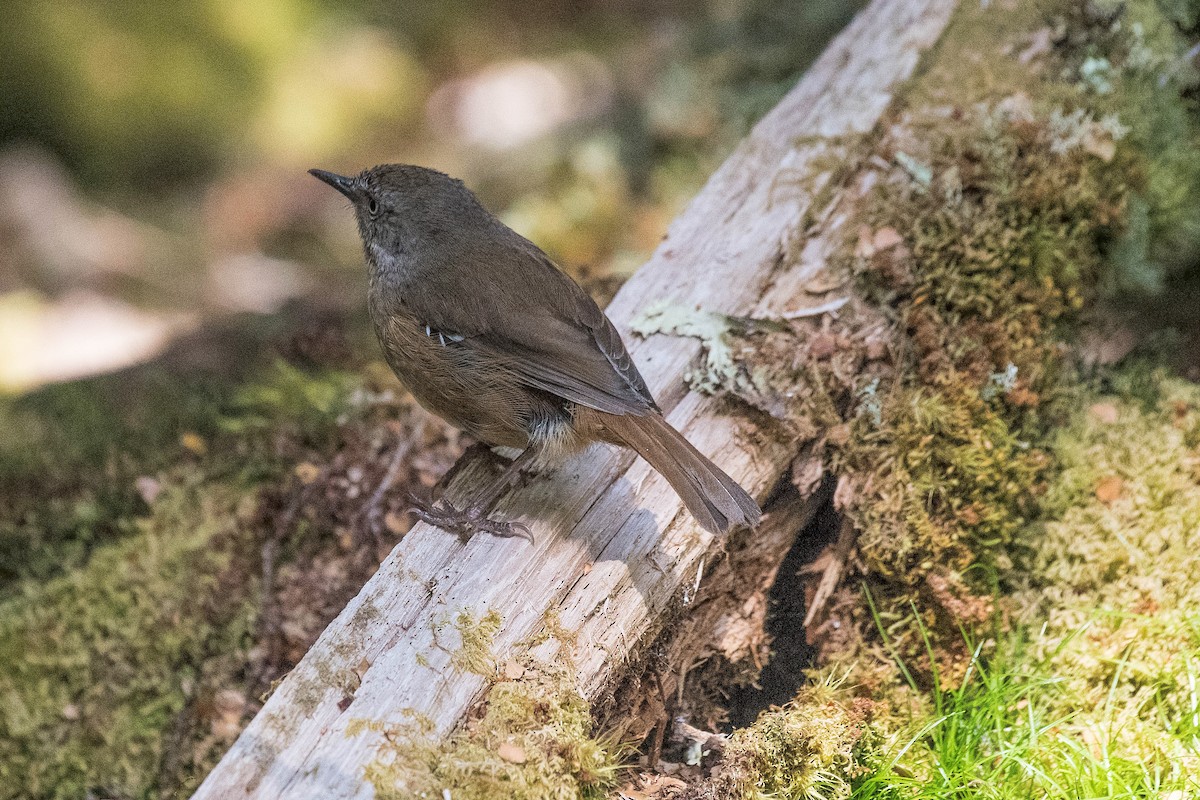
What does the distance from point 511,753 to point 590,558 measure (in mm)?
726

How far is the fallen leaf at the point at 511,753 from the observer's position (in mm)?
2574

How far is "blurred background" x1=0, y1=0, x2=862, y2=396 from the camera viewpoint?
6.70 m

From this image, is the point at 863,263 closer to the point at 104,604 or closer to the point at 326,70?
the point at 104,604

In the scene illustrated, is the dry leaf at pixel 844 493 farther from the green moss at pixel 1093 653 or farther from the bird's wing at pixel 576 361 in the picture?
the bird's wing at pixel 576 361

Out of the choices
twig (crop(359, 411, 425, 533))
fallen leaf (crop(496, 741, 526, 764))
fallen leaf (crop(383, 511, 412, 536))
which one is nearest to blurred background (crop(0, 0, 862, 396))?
twig (crop(359, 411, 425, 533))

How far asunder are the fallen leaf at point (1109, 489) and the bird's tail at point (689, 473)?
5.32 feet

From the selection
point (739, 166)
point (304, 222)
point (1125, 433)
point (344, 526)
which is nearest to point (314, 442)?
point (344, 526)

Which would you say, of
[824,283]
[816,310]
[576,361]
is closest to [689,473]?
[576,361]

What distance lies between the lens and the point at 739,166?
4.43 metres

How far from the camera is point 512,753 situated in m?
2.58

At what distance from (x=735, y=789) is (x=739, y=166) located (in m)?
2.70

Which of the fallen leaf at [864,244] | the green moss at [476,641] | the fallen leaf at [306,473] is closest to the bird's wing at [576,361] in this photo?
the green moss at [476,641]

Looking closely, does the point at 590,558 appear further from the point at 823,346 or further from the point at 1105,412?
the point at 1105,412

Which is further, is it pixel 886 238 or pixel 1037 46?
pixel 1037 46
